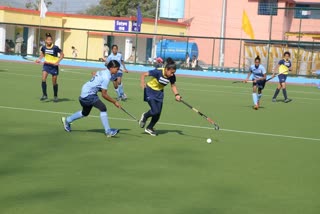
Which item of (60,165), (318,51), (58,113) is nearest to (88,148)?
(60,165)

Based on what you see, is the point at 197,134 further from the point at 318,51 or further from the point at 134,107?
the point at 318,51

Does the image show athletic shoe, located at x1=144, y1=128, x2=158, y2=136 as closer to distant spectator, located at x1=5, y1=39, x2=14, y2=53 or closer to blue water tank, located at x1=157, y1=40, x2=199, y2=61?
blue water tank, located at x1=157, y1=40, x2=199, y2=61

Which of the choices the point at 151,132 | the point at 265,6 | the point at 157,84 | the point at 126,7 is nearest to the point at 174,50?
the point at 265,6

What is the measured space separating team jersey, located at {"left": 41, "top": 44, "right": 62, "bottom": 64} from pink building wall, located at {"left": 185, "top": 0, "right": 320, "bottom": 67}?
36405 millimetres

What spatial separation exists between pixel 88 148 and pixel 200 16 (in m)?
59.1

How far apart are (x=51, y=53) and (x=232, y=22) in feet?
160

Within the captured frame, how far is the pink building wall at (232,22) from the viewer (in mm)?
58725

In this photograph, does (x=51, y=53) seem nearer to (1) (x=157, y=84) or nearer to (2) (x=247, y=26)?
(1) (x=157, y=84)

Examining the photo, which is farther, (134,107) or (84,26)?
(84,26)

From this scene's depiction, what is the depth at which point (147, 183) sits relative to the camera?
864 cm

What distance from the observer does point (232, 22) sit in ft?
218

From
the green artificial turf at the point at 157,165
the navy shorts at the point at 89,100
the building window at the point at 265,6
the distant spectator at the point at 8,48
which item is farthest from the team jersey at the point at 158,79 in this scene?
the building window at the point at 265,6

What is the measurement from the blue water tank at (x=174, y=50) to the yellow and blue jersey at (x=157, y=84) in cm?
3630

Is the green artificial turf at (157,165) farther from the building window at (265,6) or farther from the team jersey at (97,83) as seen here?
the building window at (265,6)
